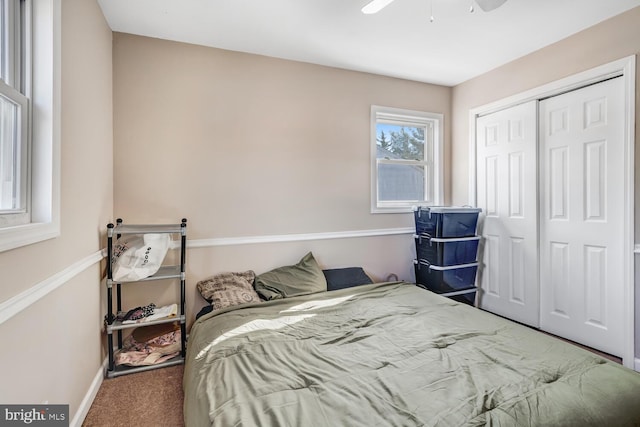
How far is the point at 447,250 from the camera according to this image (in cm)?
288

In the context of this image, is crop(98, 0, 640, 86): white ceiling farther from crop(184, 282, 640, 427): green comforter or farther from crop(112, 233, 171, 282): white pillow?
crop(184, 282, 640, 427): green comforter

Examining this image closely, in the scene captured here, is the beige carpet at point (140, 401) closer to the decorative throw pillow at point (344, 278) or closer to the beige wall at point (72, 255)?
the beige wall at point (72, 255)

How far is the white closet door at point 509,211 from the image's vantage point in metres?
2.81

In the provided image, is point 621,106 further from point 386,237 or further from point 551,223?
point 386,237

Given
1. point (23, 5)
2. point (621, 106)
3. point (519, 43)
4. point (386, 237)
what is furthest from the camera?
point (386, 237)

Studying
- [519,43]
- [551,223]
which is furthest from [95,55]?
[551,223]

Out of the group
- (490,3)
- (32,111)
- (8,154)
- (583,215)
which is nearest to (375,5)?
(490,3)

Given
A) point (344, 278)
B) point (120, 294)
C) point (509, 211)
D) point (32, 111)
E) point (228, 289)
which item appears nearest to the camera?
point (32, 111)

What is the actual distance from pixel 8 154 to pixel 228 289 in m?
1.58

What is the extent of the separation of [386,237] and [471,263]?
861mm

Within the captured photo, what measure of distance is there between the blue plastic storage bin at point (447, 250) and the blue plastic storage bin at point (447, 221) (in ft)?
0.18

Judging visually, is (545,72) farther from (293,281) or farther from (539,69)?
(293,281)

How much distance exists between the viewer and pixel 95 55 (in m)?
1.92

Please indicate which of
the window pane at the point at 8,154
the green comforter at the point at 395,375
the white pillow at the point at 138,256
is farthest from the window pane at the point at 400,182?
the window pane at the point at 8,154
